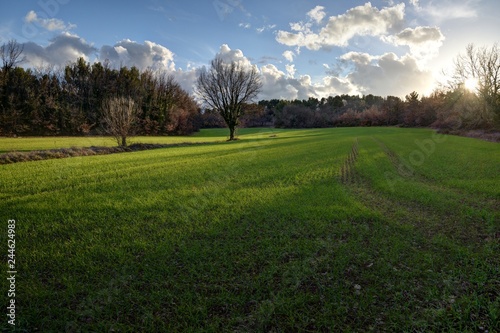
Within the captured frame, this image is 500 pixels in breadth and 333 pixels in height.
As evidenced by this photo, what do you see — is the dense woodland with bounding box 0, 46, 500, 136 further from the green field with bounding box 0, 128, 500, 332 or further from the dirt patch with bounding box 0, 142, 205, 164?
the green field with bounding box 0, 128, 500, 332

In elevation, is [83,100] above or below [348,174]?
above

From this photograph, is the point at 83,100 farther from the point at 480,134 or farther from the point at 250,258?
the point at 480,134

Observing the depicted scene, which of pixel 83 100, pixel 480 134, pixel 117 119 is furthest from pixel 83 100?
pixel 480 134

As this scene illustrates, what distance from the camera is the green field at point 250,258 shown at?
4.59 m

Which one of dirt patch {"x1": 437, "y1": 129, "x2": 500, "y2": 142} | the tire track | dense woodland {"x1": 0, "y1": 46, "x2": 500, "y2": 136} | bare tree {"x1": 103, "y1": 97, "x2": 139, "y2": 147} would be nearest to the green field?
the tire track

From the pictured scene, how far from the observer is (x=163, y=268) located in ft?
19.5

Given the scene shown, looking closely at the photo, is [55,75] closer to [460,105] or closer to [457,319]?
[457,319]

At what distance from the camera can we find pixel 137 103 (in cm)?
5909

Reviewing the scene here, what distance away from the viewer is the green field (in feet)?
15.0

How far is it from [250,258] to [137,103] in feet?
201

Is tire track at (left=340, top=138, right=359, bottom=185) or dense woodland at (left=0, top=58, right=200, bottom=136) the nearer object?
tire track at (left=340, top=138, right=359, bottom=185)

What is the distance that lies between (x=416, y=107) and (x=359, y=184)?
91.1 meters

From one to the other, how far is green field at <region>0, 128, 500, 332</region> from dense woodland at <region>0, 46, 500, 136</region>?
31.5 m

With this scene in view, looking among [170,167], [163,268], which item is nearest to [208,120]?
[170,167]
